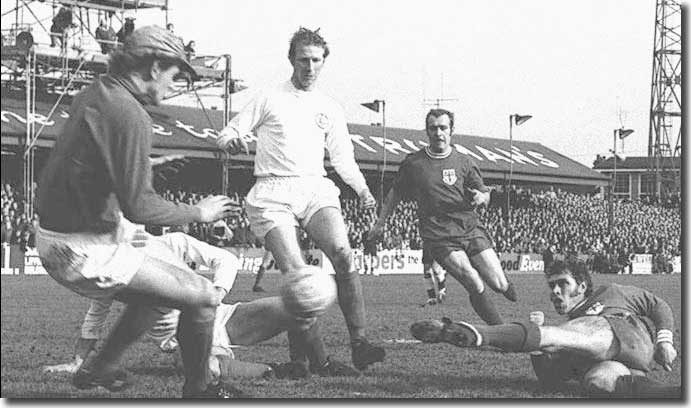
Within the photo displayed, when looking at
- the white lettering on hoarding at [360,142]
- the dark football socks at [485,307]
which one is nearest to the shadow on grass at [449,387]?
the dark football socks at [485,307]

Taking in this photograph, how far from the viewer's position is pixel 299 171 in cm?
801

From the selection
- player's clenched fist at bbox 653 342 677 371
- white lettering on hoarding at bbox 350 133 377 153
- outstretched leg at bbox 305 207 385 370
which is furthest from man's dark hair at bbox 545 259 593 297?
white lettering on hoarding at bbox 350 133 377 153

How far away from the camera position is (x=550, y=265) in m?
7.30

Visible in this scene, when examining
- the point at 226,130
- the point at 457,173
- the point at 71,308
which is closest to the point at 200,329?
the point at 226,130

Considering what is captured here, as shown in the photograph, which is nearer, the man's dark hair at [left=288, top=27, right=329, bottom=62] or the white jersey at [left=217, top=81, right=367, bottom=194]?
the man's dark hair at [left=288, top=27, right=329, bottom=62]

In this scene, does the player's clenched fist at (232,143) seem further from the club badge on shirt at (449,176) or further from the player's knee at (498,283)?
the player's knee at (498,283)

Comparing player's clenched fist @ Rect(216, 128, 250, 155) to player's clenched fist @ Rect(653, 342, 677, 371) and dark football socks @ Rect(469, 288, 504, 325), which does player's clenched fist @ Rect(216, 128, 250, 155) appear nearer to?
player's clenched fist @ Rect(653, 342, 677, 371)

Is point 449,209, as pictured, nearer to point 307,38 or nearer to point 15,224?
point 307,38

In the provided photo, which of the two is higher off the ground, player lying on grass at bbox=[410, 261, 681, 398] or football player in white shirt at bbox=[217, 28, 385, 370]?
football player in white shirt at bbox=[217, 28, 385, 370]

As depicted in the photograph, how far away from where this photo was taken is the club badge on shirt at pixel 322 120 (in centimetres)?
808

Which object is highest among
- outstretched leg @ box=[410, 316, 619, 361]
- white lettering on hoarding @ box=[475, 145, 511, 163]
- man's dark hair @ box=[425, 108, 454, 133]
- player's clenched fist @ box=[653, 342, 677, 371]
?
white lettering on hoarding @ box=[475, 145, 511, 163]

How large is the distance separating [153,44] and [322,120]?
2.70m

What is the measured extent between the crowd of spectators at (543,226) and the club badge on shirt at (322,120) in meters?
17.1

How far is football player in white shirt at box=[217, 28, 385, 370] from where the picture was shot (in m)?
7.91
